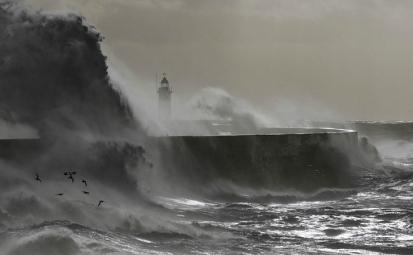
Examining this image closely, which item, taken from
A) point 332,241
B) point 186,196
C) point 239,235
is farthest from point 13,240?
point 186,196

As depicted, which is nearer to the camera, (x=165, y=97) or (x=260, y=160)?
(x=260, y=160)

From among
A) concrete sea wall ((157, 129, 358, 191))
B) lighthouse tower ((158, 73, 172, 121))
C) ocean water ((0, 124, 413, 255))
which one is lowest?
ocean water ((0, 124, 413, 255))

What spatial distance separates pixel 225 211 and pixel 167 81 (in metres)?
16.9

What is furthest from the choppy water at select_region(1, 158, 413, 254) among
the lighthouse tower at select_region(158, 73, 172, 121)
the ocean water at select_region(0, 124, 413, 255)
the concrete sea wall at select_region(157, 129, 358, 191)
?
the lighthouse tower at select_region(158, 73, 172, 121)

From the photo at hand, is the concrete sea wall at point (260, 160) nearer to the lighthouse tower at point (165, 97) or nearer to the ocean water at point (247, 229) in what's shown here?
the ocean water at point (247, 229)

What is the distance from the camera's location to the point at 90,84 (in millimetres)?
15312

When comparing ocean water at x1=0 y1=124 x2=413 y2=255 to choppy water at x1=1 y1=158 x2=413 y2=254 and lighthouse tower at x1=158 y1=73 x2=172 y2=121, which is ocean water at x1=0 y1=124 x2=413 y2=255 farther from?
lighthouse tower at x1=158 y1=73 x2=172 y2=121

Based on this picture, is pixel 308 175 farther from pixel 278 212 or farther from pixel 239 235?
pixel 239 235

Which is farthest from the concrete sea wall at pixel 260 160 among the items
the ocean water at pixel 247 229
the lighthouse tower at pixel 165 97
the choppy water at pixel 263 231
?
the lighthouse tower at pixel 165 97

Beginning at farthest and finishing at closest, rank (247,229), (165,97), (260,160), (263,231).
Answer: (165,97) → (260,160) → (247,229) → (263,231)

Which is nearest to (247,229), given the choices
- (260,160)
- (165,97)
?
(260,160)

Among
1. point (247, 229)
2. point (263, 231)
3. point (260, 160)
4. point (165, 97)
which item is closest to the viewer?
point (263, 231)

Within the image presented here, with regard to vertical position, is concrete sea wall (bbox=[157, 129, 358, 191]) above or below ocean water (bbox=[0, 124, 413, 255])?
above

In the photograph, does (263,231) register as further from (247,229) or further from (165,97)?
(165,97)
